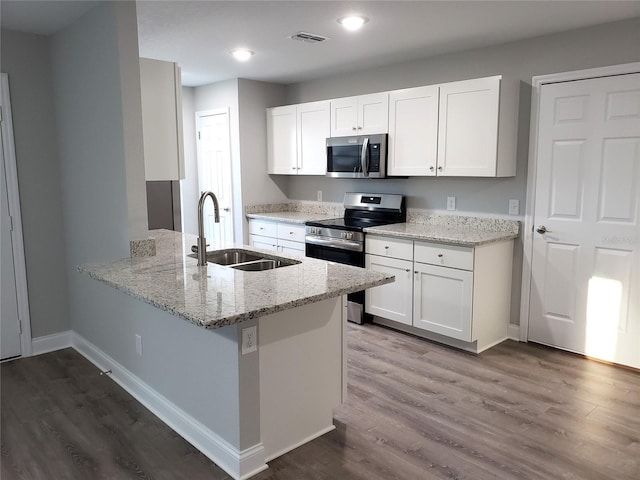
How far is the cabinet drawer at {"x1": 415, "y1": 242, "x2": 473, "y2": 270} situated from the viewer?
3.62 m

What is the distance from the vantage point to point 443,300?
151 inches

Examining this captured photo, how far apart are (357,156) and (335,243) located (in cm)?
85

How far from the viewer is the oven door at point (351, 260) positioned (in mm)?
4371

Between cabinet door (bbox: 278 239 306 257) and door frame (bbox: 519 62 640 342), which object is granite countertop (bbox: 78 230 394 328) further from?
cabinet door (bbox: 278 239 306 257)

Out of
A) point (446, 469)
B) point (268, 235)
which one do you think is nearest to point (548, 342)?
point (446, 469)

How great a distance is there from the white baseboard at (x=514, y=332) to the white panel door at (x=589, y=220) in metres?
0.17

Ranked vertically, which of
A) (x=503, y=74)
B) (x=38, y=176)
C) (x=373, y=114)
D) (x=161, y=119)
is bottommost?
(x=38, y=176)

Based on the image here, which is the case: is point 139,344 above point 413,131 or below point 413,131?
below

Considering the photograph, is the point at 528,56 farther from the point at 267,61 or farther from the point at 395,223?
the point at 267,61

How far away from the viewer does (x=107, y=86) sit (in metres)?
2.94

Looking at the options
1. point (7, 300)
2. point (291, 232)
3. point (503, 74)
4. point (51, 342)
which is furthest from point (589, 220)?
point (7, 300)

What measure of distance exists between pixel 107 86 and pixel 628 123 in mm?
3386

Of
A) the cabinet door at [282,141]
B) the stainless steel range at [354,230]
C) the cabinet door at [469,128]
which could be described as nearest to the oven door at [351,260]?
the stainless steel range at [354,230]

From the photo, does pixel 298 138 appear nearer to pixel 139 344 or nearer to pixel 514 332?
pixel 514 332
